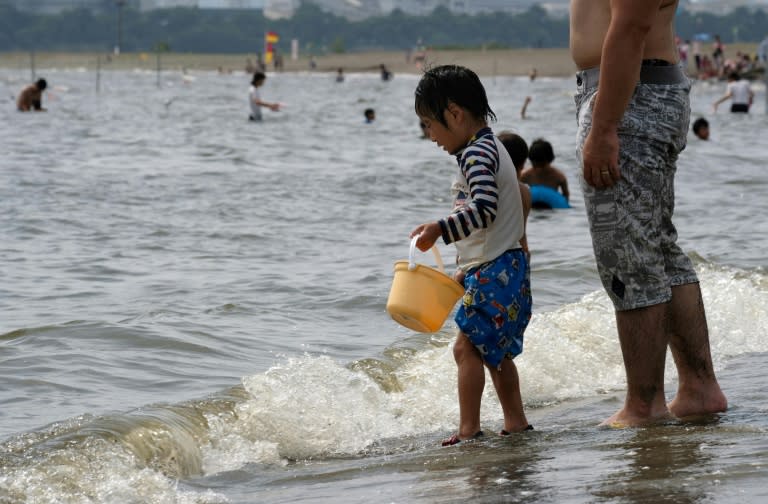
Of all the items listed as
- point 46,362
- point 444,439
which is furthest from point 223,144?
point 444,439

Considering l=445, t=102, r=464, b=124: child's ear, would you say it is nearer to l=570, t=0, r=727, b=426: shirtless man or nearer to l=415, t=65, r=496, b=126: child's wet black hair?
l=415, t=65, r=496, b=126: child's wet black hair

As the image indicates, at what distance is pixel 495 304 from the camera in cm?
429

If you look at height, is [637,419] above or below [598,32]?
below

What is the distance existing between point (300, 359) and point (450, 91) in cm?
202

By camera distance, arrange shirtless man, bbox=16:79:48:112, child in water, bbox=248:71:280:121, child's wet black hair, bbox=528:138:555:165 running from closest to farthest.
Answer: child's wet black hair, bbox=528:138:555:165 → child in water, bbox=248:71:280:121 → shirtless man, bbox=16:79:48:112

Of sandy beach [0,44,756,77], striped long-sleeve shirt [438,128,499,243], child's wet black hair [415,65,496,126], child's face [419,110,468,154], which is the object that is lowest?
sandy beach [0,44,756,77]

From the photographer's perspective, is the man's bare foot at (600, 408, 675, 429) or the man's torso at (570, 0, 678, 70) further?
the man's bare foot at (600, 408, 675, 429)

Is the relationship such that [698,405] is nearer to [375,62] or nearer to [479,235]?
[479,235]

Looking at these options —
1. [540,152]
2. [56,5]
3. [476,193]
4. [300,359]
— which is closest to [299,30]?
[56,5]

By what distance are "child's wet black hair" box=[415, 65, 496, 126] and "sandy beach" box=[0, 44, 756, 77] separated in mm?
87744

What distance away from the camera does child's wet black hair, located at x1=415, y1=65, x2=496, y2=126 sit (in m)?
4.33

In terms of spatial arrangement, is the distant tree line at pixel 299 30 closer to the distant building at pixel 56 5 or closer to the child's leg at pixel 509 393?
the distant building at pixel 56 5

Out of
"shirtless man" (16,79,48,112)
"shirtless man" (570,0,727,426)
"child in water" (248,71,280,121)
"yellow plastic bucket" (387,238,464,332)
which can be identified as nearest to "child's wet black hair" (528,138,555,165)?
"shirtless man" (570,0,727,426)

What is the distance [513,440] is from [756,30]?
597 ft
